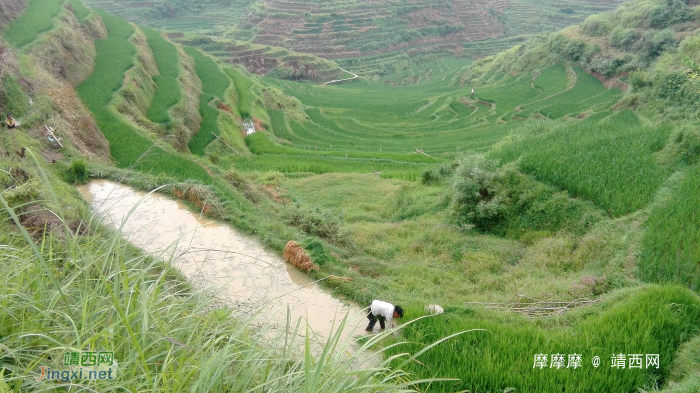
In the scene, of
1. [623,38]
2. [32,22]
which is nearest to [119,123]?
[32,22]

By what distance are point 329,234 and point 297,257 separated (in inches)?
96.1

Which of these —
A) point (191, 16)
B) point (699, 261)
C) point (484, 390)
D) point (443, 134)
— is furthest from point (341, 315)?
point (191, 16)

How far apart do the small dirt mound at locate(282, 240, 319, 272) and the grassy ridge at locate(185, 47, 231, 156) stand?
1209cm

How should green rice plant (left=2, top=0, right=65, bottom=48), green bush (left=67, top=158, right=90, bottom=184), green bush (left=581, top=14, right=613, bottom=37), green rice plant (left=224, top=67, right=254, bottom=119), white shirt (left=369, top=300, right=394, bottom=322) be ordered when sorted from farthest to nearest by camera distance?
1. green bush (left=581, top=14, right=613, bottom=37)
2. green rice plant (left=224, top=67, right=254, bottom=119)
3. green rice plant (left=2, top=0, right=65, bottom=48)
4. green bush (left=67, top=158, right=90, bottom=184)
5. white shirt (left=369, top=300, right=394, bottom=322)

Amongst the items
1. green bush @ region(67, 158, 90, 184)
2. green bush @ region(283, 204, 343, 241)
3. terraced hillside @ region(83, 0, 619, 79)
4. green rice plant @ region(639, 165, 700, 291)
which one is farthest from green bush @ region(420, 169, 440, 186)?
terraced hillside @ region(83, 0, 619, 79)

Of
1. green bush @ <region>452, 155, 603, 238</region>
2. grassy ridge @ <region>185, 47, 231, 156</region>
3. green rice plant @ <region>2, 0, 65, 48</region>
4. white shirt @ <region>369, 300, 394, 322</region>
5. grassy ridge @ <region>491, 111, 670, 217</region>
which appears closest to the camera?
white shirt @ <region>369, 300, 394, 322</region>

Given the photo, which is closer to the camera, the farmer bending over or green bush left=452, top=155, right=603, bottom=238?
the farmer bending over

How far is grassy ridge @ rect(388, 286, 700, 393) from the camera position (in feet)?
14.1

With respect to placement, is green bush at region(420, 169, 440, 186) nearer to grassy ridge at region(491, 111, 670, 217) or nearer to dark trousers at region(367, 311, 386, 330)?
grassy ridge at region(491, 111, 670, 217)

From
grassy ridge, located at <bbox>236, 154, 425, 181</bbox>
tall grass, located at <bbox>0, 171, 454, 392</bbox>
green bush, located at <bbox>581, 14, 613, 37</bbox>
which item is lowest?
grassy ridge, located at <bbox>236, 154, 425, 181</bbox>

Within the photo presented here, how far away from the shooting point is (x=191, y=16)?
78.4 m

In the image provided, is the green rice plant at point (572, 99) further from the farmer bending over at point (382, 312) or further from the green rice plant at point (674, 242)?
the farmer bending over at point (382, 312)

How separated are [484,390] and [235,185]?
31.9ft

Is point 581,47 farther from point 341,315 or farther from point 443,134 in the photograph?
point 341,315
